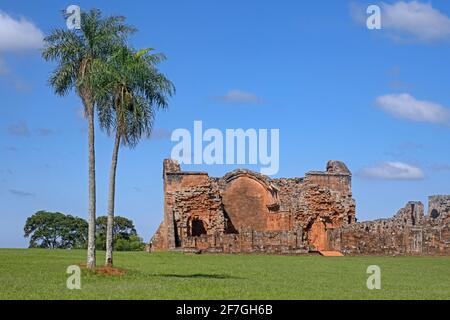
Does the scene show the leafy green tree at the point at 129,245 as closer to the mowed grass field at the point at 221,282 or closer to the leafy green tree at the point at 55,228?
the leafy green tree at the point at 55,228

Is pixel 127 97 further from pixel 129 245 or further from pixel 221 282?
pixel 129 245

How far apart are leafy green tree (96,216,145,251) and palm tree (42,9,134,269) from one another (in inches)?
1491

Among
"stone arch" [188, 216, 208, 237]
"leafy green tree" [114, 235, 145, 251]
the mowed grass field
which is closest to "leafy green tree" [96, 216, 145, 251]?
"leafy green tree" [114, 235, 145, 251]

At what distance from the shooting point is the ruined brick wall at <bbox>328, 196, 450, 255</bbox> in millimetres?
41812

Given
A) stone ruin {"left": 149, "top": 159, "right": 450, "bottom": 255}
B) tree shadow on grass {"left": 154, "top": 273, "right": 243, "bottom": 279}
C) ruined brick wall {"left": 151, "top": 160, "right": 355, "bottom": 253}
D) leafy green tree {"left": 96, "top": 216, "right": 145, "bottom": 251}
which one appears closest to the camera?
tree shadow on grass {"left": 154, "top": 273, "right": 243, "bottom": 279}

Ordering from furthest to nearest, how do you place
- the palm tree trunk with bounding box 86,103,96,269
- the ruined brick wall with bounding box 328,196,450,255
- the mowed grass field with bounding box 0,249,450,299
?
the ruined brick wall with bounding box 328,196,450,255 < the palm tree trunk with bounding box 86,103,96,269 < the mowed grass field with bounding box 0,249,450,299

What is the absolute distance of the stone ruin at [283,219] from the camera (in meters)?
43.4

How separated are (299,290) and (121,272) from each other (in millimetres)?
6501

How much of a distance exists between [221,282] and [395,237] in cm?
2412

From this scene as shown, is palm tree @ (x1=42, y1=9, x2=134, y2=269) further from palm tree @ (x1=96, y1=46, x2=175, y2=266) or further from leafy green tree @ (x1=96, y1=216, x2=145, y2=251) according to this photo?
leafy green tree @ (x1=96, y1=216, x2=145, y2=251)

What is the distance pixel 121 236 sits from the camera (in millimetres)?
72000

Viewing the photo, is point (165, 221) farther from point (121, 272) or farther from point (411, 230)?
point (121, 272)

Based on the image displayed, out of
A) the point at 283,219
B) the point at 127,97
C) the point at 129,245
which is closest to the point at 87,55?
the point at 127,97
